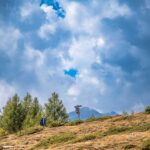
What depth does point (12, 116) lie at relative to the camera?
84.4 metres

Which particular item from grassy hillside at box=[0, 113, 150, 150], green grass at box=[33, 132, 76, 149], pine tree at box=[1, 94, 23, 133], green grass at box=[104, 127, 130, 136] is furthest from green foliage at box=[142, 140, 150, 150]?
pine tree at box=[1, 94, 23, 133]

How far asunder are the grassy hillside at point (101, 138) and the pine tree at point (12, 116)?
180ft

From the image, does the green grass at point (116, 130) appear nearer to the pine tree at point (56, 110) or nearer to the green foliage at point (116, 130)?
the green foliage at point (116, 130)

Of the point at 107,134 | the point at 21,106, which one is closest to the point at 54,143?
the point at 107,134

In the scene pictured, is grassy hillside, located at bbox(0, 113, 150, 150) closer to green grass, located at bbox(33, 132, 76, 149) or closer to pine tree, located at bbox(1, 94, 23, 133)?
green grass, located at bbox(33, 132, 76, 149)

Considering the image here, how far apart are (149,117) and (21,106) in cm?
6455

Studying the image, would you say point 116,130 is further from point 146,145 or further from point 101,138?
point 146,145

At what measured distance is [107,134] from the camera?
21859mm

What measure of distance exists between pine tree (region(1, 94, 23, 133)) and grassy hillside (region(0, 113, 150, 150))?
54799 mm

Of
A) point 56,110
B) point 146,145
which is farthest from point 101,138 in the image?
point 56,110

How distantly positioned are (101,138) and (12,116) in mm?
66207

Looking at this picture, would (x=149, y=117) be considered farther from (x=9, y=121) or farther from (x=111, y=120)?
(x=9, y=121)

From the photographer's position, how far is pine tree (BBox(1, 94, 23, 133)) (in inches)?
3278

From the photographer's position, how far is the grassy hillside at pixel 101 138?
1781 cm
